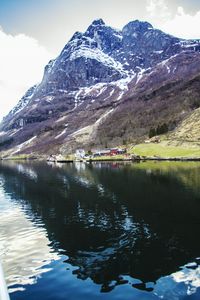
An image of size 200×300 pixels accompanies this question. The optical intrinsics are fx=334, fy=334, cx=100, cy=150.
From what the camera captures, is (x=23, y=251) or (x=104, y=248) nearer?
(x=104, y=248)

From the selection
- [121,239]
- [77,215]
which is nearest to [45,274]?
[121,239]

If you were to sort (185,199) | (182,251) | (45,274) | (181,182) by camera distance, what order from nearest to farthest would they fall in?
(45,274) → (182,251) → (185,199) → (181,182)

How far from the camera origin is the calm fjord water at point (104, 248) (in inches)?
1271

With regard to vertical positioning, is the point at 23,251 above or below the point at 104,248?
below

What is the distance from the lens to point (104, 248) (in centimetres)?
4338

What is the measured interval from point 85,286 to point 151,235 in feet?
56.8

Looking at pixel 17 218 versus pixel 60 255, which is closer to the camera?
pixel 60 255

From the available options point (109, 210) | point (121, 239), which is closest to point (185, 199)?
point (109, 210)

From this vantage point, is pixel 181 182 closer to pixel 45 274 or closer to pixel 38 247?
pixel 38 247

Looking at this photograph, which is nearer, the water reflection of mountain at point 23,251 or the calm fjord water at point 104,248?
the calm fjord water at point 104,248

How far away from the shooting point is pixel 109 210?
6806 centimetres

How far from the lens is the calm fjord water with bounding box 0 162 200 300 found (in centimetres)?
3228

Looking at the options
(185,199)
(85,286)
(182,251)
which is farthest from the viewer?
(185,199)

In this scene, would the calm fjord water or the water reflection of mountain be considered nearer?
the calm fjord water
